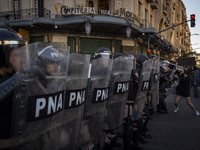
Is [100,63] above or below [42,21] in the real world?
below

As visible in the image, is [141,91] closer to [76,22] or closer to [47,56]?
[47,56]

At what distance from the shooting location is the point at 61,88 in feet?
5.36

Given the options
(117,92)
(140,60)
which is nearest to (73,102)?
(117,92)

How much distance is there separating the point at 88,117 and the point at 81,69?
632mm

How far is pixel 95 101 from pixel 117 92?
0.56 metres

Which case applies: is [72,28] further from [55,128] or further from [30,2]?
[55,128]

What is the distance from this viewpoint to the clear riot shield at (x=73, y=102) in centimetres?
183

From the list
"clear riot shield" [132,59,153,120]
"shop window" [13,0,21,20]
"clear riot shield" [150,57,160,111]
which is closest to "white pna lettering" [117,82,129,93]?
"clear riot shield" [132,59,153,120]

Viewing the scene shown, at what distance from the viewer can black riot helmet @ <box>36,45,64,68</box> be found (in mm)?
1459

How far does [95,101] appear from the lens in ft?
7.84

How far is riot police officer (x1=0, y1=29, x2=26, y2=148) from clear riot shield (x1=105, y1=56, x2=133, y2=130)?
4.77 ft

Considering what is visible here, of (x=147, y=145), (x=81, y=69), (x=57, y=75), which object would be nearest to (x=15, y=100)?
(x=57, y=75)

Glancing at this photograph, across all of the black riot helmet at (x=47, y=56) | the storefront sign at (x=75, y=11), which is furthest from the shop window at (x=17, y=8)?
the black riot helmet at (x=47, y=56)

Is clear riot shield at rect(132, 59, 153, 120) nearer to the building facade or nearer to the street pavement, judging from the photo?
the street pavement
